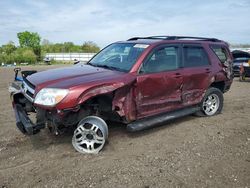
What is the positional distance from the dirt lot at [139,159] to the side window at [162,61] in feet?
4.12

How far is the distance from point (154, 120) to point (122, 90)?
0.96 meters

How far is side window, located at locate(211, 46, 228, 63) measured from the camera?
22.2 feet

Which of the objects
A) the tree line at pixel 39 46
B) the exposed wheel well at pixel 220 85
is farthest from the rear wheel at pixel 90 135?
the tree line at pixel 39 46

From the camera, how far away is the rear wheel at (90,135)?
14.7ft

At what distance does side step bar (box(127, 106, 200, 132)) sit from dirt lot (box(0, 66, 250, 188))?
0.28 m

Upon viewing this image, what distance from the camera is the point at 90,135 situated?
4512mm

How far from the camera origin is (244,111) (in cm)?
732

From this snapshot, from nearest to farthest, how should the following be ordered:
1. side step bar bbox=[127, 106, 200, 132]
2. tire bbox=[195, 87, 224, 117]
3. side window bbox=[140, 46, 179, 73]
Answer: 1. side step bar bbox=[127, 106, 200, 132]
2. side window bbox=[140, 46, 179, 73]
3. tire bbox=[195, 87, 224, 117]

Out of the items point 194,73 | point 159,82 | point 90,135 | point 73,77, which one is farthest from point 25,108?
point 194,73

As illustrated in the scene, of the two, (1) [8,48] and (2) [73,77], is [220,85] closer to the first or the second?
(2) [73,77]

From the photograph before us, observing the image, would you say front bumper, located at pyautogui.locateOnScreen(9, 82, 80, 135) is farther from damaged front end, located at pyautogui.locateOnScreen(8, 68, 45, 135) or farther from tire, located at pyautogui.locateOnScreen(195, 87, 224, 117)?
tire, located at pyautogui.locateOnScreen(195, 87, 224, 117)

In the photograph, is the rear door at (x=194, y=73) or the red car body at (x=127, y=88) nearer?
the red car body at (x=127, y=88)

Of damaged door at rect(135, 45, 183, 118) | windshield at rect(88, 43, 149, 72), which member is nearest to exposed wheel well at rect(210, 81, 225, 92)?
damaged door at rect(135, 45, 183, 118)

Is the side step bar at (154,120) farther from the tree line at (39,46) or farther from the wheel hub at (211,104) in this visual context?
the tree line at (39,46)
